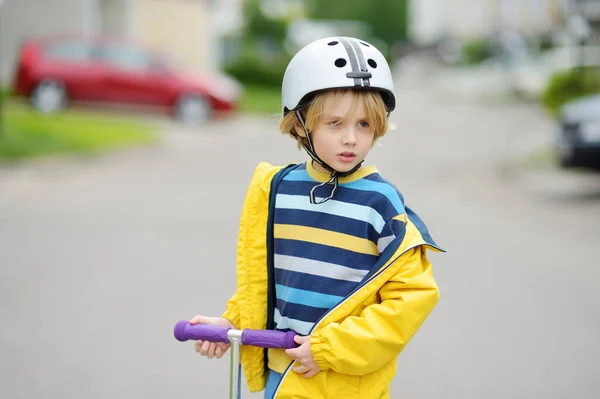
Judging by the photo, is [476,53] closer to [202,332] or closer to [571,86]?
[571,86]

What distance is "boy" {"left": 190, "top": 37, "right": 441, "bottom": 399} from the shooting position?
2.40 metres

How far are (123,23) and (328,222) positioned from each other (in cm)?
2391

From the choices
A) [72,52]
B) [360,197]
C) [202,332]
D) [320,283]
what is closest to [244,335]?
[202,332]

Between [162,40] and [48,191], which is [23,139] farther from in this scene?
[162,40]

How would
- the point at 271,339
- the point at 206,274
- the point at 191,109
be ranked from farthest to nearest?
the point at 191,109, the point at 206,274, the point at 271,339

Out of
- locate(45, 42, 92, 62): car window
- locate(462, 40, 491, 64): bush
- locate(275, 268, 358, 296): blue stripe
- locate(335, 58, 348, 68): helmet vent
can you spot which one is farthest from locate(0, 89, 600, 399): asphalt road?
locate(462, 40, 491, 64): bush

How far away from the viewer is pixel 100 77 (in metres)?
18.5

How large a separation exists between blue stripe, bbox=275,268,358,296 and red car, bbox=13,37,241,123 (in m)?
16.6

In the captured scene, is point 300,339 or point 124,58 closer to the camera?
point 300,339

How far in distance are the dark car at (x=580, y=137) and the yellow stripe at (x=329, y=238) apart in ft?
31.5

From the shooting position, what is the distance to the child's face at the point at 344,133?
2484 mm

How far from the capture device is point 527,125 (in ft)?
63.3

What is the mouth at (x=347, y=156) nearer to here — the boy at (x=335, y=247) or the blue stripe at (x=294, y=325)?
the boy at (x=335, y=247)

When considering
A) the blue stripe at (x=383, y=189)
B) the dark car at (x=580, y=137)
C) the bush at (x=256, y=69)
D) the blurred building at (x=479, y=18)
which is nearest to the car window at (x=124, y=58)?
the dark car at (x=580, y=137)
